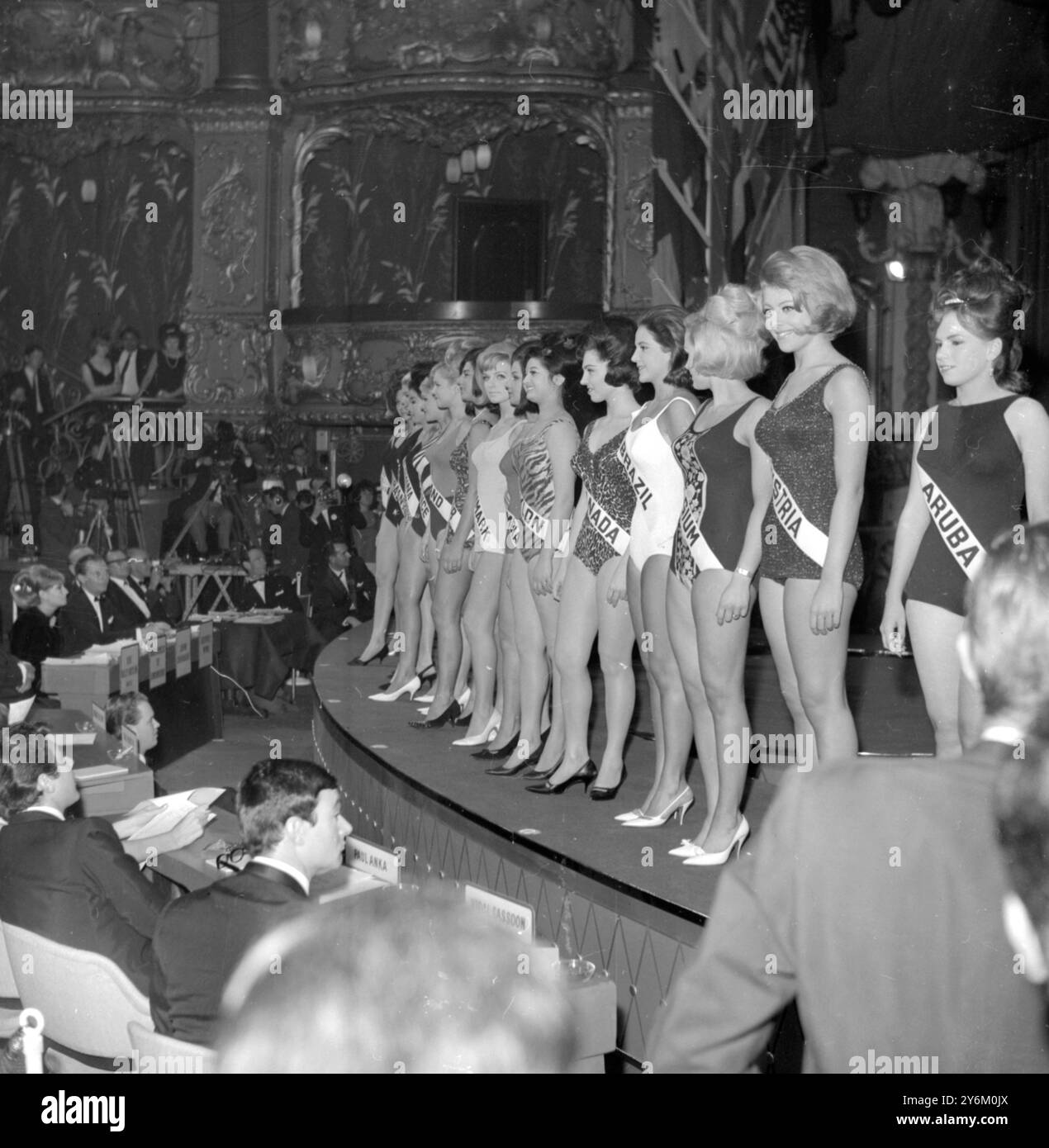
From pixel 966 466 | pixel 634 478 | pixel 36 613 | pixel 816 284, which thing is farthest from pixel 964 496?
pixel 36 613

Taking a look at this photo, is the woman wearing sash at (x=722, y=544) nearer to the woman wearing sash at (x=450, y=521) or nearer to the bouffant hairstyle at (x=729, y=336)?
the bouffant hairstyle at (x=729, y=336)

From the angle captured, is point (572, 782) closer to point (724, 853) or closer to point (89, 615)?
point (724, 853)

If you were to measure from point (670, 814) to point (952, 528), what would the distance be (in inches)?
49.9

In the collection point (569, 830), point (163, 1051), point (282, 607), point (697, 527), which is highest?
point (697, 527)

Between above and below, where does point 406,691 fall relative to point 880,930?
below

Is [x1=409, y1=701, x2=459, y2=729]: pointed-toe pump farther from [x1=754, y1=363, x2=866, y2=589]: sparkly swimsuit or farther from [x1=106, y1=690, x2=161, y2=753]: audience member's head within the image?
[x1=754, y1=363, x2=866, y2=589]: sparkly swimsuit

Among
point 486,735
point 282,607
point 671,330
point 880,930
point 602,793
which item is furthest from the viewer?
point 282,607

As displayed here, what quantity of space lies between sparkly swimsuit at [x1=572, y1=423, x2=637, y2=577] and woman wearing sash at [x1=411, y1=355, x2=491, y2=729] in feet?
3.16

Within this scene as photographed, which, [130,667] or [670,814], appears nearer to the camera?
[670,814]

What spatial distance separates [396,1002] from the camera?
30.5 inches

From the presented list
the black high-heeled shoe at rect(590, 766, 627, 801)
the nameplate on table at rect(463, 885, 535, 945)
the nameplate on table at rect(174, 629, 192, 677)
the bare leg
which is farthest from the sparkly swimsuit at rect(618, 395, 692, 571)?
the nameplate on table at rect(174, 629, 192, 677)

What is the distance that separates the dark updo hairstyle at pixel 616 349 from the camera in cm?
388

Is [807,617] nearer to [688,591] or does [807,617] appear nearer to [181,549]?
[688,591]

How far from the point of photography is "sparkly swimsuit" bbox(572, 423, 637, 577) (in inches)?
152
